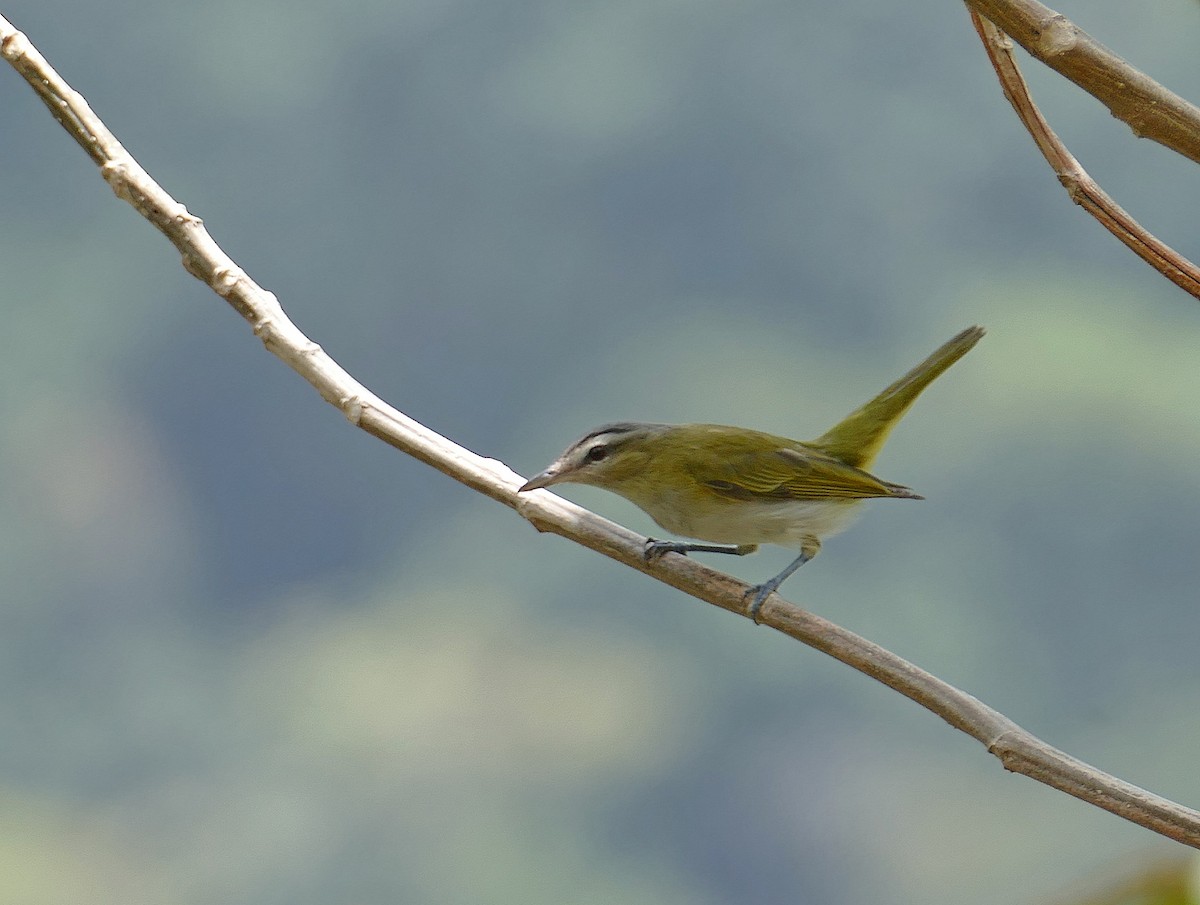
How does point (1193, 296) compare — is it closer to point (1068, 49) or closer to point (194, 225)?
point (1068, 49)

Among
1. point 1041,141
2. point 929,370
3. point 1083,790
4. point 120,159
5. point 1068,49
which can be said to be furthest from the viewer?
point 929,370

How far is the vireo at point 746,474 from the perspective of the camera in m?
1.45

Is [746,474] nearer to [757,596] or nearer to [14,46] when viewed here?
[757,596]

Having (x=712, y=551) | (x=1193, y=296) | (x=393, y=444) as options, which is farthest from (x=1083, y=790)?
(x=712, y=551)

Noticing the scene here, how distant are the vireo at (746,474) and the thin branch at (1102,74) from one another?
895 mm

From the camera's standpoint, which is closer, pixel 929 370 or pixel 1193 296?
pixel 1193 296

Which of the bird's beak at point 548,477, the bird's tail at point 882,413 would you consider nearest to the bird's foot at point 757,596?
the bird's beak at point 548,477

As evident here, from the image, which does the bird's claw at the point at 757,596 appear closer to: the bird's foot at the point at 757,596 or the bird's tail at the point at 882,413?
the bird's foot at the point at 757,596

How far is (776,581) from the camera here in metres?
1.23

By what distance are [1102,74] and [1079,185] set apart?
117mm

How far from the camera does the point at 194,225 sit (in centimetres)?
108

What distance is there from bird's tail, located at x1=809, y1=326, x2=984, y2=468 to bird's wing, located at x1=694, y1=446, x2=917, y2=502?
0.13 ft

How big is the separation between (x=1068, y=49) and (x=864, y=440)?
1.04 meters

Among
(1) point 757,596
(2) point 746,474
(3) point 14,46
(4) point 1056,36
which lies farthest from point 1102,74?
(2) point 746,474
